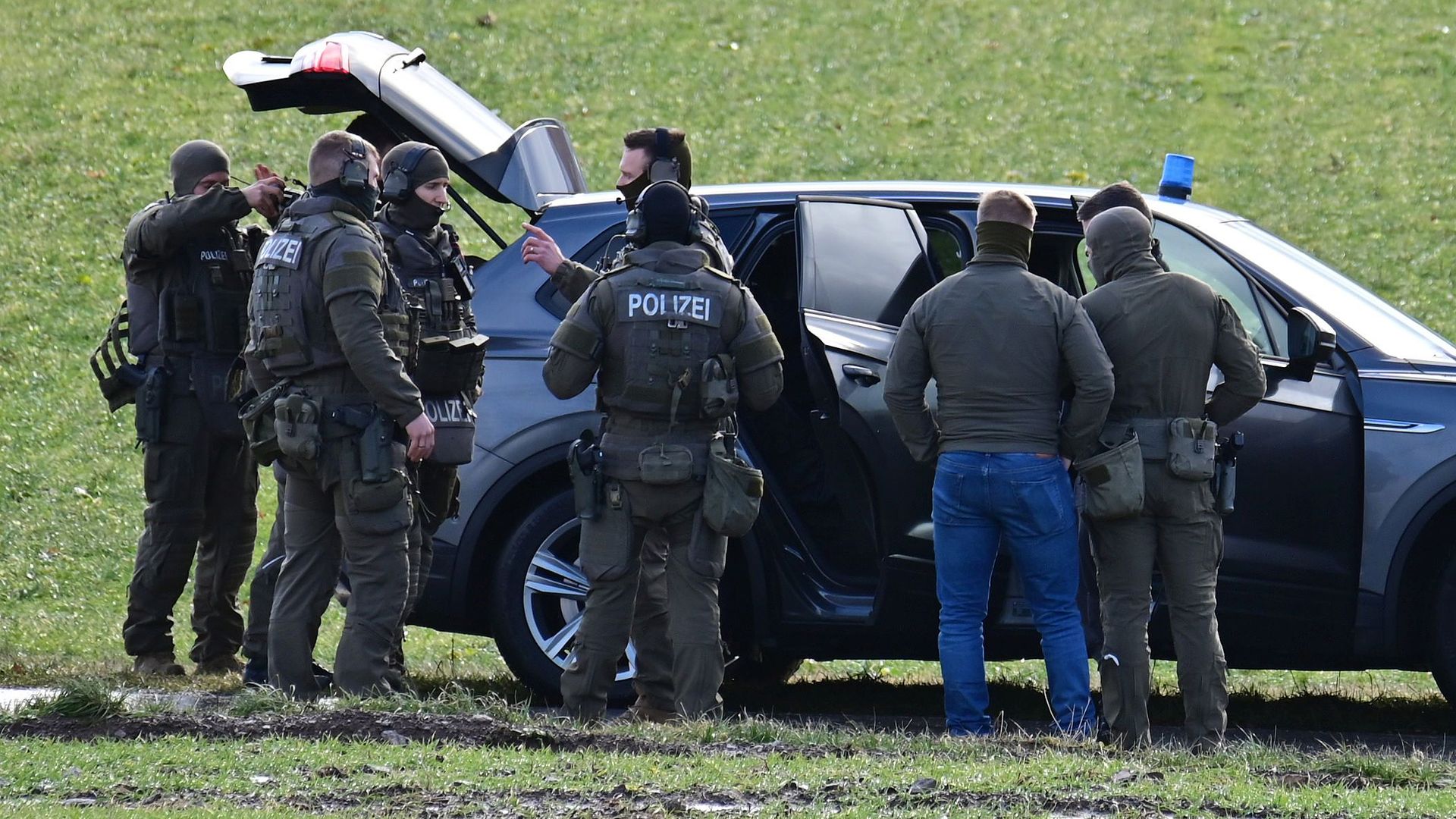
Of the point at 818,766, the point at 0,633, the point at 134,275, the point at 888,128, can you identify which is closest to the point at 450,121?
the point at 134,275

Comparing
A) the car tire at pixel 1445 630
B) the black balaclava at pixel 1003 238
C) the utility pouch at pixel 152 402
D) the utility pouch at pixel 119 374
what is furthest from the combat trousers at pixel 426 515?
the car tire at pixel 1445 630

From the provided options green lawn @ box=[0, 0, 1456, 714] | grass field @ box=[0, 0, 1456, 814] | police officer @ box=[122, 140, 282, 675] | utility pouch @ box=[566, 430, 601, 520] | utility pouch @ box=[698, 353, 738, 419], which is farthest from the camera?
green lawn @ box=[0, 0, 1456, 714]

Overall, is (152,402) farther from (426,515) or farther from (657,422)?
(657,422)

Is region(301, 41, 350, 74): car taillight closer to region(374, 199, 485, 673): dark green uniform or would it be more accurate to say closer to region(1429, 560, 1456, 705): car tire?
region(374, 199, 485, 673): dark green uniform

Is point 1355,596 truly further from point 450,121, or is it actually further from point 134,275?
point 134,275

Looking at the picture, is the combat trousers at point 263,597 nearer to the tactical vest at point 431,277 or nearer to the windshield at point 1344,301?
the tactical vest at point 431,277

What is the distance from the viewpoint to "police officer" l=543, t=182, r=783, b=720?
18.0 ft

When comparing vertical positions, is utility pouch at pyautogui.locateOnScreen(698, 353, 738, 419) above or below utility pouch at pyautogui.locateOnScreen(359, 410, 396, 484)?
above

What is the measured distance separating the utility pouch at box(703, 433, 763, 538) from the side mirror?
1802 mm

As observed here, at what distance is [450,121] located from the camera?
258 inches

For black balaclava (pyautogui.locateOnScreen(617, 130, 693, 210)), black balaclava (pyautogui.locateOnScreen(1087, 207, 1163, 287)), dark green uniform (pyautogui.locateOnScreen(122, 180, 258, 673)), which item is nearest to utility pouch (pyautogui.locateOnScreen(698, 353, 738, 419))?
black balaclava (pyautogui.locateOnScreen(617, 130, 693, 210))

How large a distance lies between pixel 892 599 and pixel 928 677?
186 cm

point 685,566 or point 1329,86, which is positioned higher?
point 1329,86

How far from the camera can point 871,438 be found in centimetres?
578
